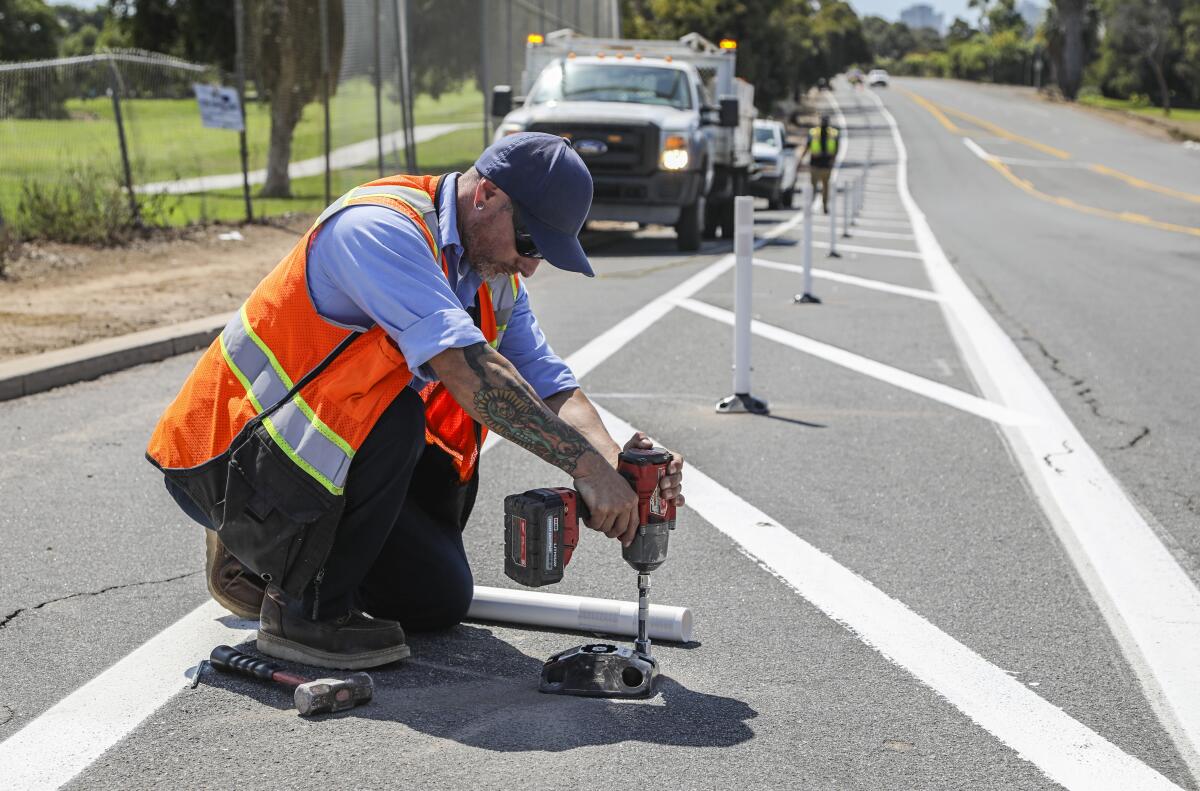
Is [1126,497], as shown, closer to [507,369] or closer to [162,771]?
[507,369]

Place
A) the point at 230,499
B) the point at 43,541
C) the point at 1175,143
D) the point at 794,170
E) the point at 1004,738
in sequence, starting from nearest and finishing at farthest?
the point at 1004,738, the point at 230,499, the point at 43,541, the point at 794,170, the point at 1175,143

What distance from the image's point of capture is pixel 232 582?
4.35m

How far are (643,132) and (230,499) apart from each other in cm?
1523

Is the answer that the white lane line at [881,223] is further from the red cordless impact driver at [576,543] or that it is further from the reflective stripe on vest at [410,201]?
the red cordless impact driver at [576,543]

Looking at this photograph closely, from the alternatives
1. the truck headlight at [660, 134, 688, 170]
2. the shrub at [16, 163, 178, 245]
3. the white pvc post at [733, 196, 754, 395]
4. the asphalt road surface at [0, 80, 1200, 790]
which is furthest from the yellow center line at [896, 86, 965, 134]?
the white pvc post at [733, 196, 754, 395]

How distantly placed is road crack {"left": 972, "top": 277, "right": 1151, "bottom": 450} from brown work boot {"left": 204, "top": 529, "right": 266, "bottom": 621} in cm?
447

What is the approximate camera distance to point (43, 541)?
17.7 ft

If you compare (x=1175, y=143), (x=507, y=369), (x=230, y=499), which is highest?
(x=507, y=369)

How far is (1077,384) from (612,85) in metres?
12.1

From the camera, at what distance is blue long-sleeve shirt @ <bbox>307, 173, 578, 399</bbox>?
3.65m

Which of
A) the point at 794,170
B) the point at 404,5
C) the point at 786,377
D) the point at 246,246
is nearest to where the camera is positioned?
the point at 786,377

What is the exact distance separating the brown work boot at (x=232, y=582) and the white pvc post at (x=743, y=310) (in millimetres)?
3868

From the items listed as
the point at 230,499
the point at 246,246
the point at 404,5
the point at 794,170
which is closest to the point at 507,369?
the point at 230,499

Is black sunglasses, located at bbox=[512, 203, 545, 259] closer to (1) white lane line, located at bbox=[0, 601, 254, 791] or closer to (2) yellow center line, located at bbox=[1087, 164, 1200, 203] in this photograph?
(1) white lane line, located at bbox=[0, 601, 254, 791]
